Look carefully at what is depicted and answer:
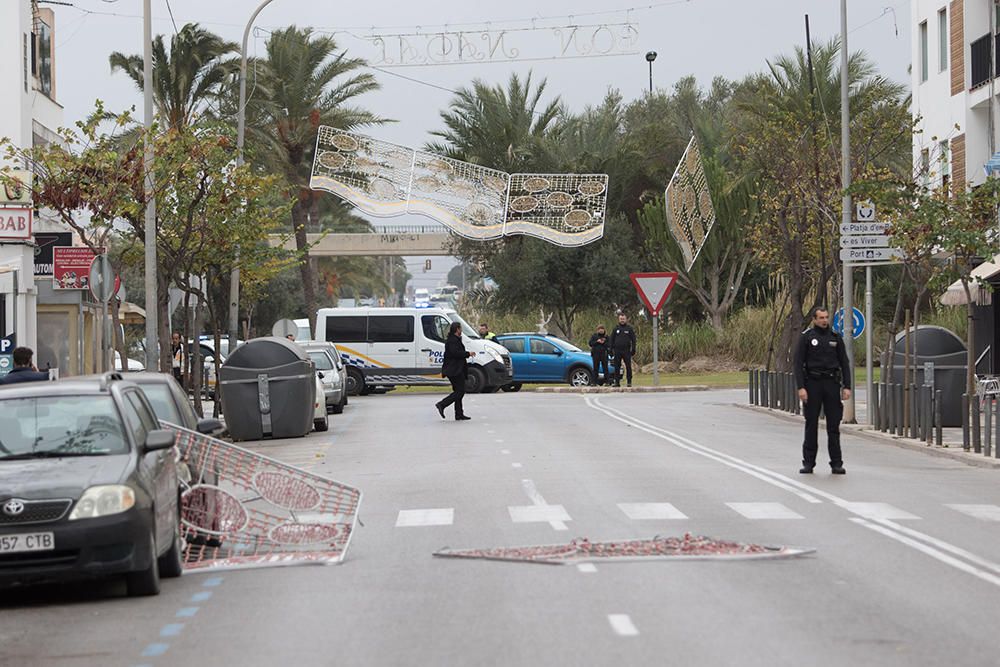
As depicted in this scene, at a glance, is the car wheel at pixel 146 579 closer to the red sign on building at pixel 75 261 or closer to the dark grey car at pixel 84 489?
the dark grey car at pixel 84 489

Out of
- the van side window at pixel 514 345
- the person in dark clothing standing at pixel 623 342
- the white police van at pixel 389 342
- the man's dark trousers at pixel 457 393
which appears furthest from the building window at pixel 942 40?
the man's dark trousers at pixel 457 393

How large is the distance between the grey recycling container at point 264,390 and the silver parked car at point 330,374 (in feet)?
21.9

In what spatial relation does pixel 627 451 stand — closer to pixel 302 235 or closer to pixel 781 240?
pixel 781 240

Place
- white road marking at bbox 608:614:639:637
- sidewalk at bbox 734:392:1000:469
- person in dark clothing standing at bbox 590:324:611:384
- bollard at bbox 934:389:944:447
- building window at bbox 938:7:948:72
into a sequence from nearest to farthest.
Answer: white road marking at bbox 608:614:639:637 < sidewalk at bbox 734:392:1000:469 < bollard at bbox 934:389:944:447 < building window at bbox 938:7:948:72 < person in dark clothing standing at bbox 590:324:611:384

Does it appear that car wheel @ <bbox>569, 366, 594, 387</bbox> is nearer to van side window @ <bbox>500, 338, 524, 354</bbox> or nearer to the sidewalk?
van side window @ <bbox>500, 338, 524, 354</bbox>

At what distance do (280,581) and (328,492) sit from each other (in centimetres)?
244

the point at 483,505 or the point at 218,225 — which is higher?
the point at 218,225

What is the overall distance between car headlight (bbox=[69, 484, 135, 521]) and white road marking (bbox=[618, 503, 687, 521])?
5120 mm

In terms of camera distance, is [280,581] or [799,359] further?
[799,359]

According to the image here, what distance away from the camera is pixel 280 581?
425 inches

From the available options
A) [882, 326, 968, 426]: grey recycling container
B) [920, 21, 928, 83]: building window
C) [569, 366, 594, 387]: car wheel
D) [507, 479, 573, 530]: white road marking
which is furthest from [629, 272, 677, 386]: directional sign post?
[507, 479, 573, 530]: white road marking

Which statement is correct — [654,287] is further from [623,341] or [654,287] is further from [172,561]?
[172,561]

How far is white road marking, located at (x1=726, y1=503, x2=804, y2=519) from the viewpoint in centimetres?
1392

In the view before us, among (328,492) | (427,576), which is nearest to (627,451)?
(328,492)
